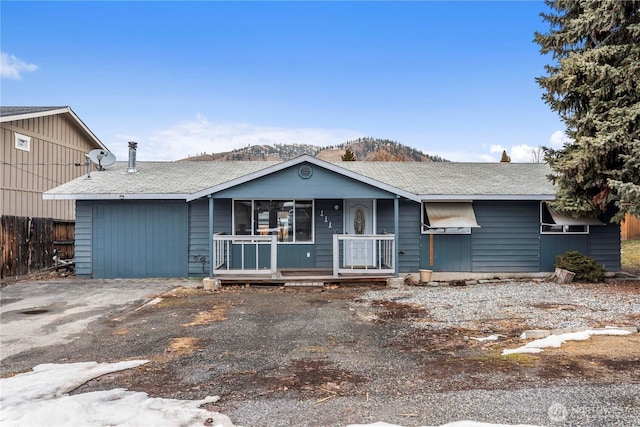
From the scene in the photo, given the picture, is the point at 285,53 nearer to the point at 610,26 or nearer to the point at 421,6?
the point at 421,6

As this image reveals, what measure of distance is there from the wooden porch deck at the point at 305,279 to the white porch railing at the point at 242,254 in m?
0.24

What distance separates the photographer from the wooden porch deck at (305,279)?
968 cm

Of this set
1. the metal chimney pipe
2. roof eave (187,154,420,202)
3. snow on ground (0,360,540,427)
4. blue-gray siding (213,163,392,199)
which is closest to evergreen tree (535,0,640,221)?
roof eave (187,154,420,202)

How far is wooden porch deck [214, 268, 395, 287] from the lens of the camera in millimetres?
9680

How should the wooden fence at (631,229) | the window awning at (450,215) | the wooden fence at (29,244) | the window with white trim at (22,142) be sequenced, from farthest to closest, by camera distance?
the wooden fence at (631,229), the window with white trim at (22,142), the window awning at (450,215), the wooden fence at (29,244)

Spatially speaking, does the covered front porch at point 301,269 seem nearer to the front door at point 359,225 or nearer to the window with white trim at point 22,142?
the front door at point 359,225

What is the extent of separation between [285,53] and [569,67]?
44.6ft

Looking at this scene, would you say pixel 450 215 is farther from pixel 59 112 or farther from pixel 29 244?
pixel 59 112

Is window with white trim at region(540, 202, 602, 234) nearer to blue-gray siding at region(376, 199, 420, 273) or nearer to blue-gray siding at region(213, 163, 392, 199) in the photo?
blue-gray siding at region(376, 199, 420, 273)

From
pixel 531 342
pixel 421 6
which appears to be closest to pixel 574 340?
pixel 531 342

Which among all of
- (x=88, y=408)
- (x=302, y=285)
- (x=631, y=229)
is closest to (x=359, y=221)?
(x=302, y=285)

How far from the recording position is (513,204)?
435 inches

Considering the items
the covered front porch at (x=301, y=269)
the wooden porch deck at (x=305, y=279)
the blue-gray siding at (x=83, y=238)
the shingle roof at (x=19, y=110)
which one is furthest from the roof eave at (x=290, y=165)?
the shingle roof at (x=19, y=110)

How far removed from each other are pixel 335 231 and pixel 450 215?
3.17 meters
